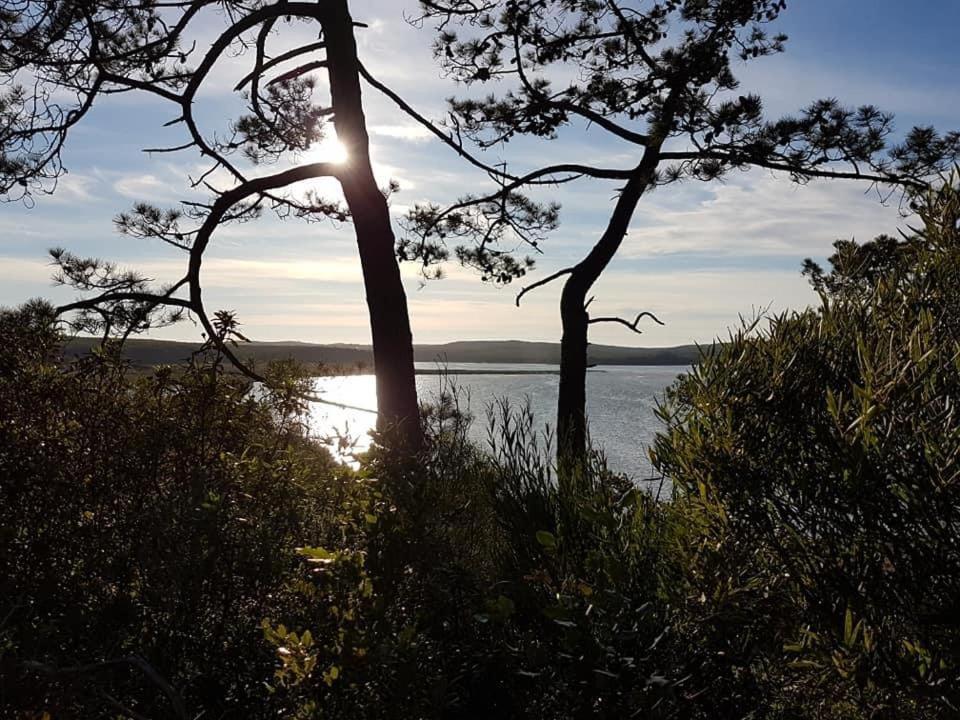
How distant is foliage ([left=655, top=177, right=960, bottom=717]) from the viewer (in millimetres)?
2207

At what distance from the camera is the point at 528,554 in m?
4.36

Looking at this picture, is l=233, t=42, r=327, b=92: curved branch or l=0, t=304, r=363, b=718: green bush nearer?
l=0, t=304, r=363, b=718: green bush

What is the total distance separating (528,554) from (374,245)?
3803 mm

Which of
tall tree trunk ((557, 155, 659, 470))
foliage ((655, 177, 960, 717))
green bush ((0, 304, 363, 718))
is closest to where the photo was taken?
foliage ((655, 177, 960, 717))

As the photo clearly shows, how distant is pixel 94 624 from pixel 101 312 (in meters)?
5.14

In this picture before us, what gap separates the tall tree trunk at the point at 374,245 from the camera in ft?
24.0

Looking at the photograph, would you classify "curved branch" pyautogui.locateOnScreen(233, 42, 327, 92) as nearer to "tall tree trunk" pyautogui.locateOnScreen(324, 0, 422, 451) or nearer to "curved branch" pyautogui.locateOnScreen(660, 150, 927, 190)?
"tall tree trunk" pyautogui.locateOnScreen(324, 0, 422, 451)

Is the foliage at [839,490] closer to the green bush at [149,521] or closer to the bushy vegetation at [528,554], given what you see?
the bushy vegetation at [528,554]

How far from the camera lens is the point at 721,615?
8.35 feet

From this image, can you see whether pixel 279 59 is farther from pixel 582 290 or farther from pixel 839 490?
pixel 839 490

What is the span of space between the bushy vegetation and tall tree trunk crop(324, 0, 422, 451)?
293 centimetres

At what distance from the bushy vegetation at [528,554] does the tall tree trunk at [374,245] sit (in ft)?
9.61

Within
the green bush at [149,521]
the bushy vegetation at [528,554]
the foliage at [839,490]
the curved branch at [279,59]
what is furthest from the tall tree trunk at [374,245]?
the foliage at [839,490]

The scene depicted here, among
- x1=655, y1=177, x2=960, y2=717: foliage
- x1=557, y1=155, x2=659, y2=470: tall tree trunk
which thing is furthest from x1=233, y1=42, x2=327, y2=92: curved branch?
x1=655, y1=177, x2=960, y2=717: foliage
